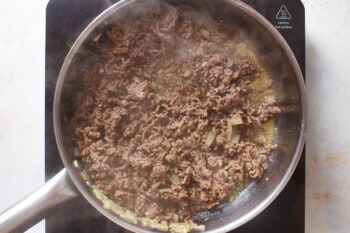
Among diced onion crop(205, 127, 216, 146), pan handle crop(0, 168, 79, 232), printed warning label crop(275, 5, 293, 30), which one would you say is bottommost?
pan handle crop(0, 168, 79, 232)

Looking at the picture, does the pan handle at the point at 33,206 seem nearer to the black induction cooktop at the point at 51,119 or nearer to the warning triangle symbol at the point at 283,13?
the black induction cooktop at the point at 51,119

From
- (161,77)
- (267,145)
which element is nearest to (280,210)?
(267,145)

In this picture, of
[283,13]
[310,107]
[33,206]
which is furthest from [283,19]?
[33,206]

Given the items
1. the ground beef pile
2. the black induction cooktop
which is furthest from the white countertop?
the ground beef pile

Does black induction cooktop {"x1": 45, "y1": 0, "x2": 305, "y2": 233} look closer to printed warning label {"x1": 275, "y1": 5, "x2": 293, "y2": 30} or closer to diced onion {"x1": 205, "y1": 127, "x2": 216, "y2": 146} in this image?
printed warning label {"x1": 275, "y1": 5, "x2": 293, "y2": 30}

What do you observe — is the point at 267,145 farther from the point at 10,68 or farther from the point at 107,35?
the point at 10,68

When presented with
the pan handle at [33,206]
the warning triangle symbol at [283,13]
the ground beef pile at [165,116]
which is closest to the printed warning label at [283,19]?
the warning triangle symbol at [283,13]
